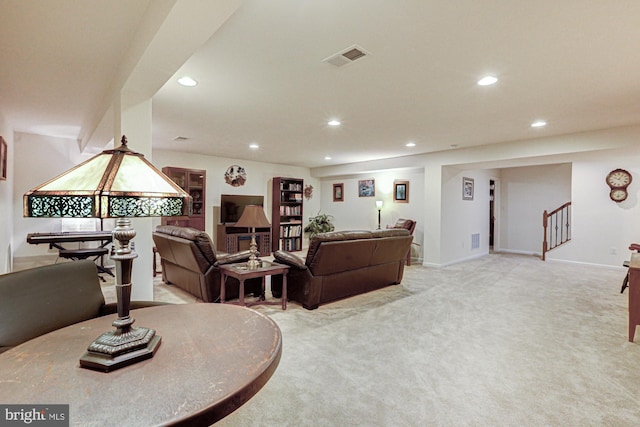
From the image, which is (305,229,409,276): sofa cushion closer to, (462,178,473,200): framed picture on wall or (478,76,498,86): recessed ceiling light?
(478,76,498,86): recessed ceiling light

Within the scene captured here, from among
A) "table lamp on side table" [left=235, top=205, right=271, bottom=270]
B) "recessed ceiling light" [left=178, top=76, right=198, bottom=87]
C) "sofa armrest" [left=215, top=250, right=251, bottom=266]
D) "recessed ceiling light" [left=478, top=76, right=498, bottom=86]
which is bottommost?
"sofa armrest" [left=215, top=250, right=251, bottom=266]

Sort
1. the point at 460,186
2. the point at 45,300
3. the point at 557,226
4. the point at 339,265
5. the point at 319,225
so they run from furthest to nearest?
the point at 319,225
the point at 557,226
the point at 460,186
the point at 339,265
the point at 45,300

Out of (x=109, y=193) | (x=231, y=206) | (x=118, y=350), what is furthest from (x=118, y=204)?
(x=231, y=206)

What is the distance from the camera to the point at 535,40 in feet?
6.62

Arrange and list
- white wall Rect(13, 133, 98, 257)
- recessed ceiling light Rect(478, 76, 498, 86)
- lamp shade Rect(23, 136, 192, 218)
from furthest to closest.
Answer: white wall Rect(13, 133, 98, 257) < recessed ceiling light Rect(478, 76, 498, 86) < lamp shade Rect(23, 136, 192, 218)

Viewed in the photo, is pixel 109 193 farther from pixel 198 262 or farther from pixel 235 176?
pixel 235 176

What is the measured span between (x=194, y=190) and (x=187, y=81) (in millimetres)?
3915

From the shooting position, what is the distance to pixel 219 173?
696 centimetres

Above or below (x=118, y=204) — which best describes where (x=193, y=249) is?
below

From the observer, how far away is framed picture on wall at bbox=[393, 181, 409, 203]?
7.08 metres

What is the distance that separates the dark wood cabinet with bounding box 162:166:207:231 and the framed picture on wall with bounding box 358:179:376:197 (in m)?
3.79

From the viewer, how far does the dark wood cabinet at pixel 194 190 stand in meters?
6.02

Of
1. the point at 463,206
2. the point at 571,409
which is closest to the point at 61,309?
the point at 571,409

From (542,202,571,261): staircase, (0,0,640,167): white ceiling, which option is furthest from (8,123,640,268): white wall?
(0,0,640,167): white ceiling
